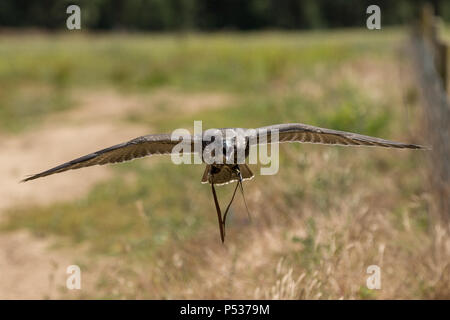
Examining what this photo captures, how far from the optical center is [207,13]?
1970 inches

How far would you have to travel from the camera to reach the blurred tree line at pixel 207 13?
4306cm

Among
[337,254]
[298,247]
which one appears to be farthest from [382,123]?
[337,254]

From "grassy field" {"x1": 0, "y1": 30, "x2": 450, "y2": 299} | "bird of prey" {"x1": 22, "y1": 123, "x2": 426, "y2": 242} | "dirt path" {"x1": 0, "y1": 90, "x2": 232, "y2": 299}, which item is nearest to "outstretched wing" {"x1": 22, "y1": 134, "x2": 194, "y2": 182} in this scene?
"bird of prey" {"x1": 22, "y1": 123, "x2": 426, "y2": 242}

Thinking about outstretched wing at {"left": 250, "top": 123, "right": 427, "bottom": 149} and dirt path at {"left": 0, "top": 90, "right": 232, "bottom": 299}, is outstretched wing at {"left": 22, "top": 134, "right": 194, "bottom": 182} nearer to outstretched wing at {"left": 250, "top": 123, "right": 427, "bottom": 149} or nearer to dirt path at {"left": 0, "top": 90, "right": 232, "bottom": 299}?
outstretched wing at {"left": 250, "top": 123, "right": 427, "bottom": 149}

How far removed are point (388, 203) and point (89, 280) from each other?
2.59 m

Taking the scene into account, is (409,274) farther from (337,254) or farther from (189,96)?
(189,96)

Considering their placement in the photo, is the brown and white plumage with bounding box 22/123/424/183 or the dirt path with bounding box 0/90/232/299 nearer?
the brown and white plumage with bounding box 22/123/424/183

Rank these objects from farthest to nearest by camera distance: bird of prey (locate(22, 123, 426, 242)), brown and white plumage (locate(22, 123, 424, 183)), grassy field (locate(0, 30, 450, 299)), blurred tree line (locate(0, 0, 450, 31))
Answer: blurred tree line (locate(0, 0, 450, 31)) → grassy field (locate(0, 30, 450, 299)) → brown and white plumage (locate(22, 123, 424, 183)) → bird of prey (locate(22, 123, 426, 242))

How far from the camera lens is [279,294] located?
3.17 m

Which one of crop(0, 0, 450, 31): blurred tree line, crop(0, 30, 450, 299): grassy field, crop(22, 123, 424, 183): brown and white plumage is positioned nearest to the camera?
crop(22, 123, 424, 183): brown and white plumage

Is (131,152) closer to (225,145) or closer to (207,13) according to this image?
(225,145)

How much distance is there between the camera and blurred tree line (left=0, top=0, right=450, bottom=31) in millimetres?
43062

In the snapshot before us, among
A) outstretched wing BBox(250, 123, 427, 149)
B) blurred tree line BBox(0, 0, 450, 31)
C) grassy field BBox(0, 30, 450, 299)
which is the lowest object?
grassy field BBox(0, 30, 450, 299)

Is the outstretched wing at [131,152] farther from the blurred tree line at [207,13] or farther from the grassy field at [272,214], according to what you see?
the blurred tree line at [207,13]
